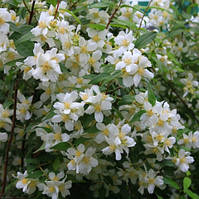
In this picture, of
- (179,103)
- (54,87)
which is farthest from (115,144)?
(179,103)

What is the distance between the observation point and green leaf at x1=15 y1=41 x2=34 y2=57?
3.26ft

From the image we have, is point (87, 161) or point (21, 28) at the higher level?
point (21, 28)

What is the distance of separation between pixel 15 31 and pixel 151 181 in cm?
73

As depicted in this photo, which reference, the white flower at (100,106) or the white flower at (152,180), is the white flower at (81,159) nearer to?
the white flower at (100,106)

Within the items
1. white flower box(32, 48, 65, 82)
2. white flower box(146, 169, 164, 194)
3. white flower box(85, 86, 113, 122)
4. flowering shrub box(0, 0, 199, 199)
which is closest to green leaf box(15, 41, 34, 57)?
flowering shrub box(0, 0, 199, 199)

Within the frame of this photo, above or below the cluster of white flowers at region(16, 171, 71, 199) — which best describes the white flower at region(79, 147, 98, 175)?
above

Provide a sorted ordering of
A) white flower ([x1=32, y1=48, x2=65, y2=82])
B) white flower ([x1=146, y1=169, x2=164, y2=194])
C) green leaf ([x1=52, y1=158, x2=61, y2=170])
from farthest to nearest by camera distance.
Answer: white flower ([x1=146, y1=169, x2=164, y2=194]) < green leaf ([x1=52, y1=158, x2=61, y2=170]) < white flower ([x1=32, y1=48, x2=65, y2=82])

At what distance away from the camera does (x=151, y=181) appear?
121cm

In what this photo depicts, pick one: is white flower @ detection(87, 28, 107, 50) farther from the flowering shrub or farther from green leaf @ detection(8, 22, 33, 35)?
green leaf @ detection(8, 22, 33, 35)

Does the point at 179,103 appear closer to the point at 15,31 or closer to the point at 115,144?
the point at 115,144

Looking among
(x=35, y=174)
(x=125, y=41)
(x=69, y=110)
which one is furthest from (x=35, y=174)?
(x=125, y=41)

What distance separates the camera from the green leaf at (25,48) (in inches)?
39.2

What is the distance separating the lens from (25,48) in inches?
39.6

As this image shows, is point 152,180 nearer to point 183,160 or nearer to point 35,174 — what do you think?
point 183,160
